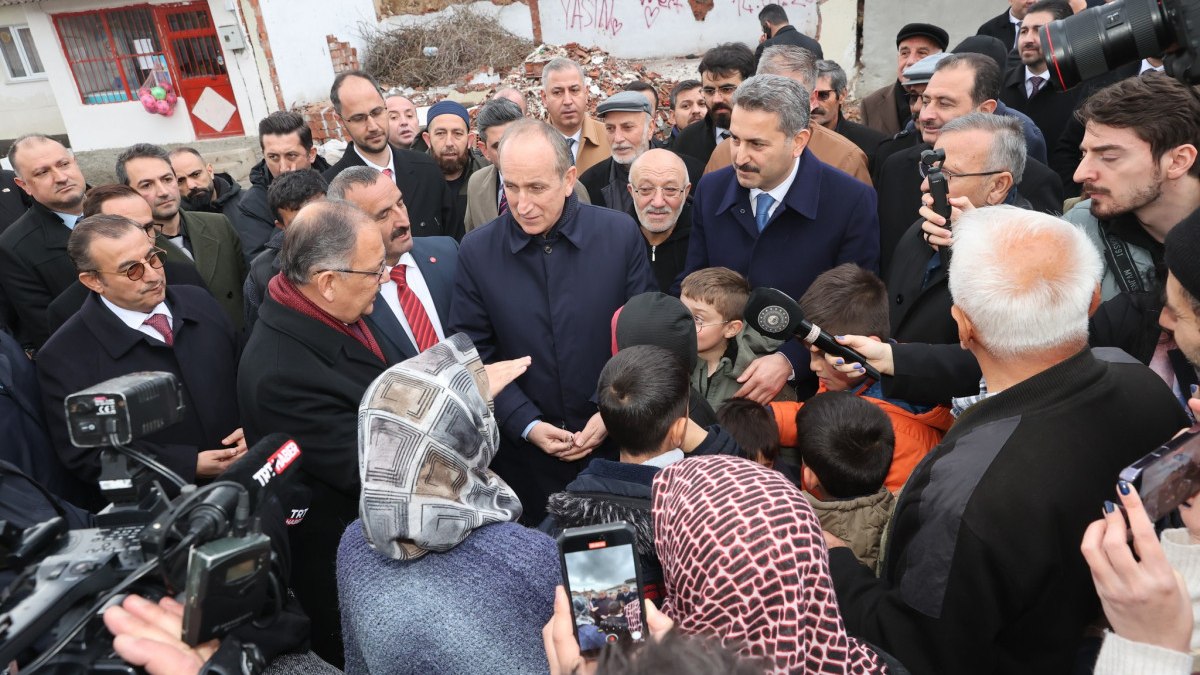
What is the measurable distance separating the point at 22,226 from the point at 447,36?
38.5 ft

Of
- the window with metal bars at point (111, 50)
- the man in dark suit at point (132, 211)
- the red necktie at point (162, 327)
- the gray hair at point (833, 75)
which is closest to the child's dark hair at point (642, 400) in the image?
the red necktie at point (162, 327)

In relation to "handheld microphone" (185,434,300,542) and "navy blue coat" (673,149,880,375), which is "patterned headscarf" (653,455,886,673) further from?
"navy blue coat" (673,149,880,375)

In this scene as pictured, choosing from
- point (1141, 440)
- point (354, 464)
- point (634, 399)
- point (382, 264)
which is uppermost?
point (382, 264)

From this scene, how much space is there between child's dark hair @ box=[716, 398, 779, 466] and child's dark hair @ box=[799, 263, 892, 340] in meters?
0.40

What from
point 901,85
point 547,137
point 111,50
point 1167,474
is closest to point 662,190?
point 547,137

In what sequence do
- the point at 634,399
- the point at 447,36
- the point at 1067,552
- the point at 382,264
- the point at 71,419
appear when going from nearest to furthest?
the point at 71,419, the point at 1067,552, the point at 634,399, the point at 382,264, the point at 447,36

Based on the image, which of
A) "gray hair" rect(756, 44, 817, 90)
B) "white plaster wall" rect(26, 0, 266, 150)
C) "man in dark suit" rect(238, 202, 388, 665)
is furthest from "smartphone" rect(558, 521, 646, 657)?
"white plaster wall" rect(26, 0, 266, 150)

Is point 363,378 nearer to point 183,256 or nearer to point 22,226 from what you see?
point 183,256

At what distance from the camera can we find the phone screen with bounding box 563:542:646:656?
1.35 metres

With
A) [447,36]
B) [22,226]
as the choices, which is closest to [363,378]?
[22,226]

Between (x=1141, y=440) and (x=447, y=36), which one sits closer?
(x=1141, y=440)

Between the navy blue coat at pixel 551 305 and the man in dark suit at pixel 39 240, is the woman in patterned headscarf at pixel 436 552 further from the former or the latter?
the man in dark suit at pixel 39 240

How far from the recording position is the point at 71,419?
1.49 meters

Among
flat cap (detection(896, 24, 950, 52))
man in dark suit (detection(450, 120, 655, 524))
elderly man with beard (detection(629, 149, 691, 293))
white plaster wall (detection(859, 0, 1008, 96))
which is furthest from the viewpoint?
white plaster wall (detection(859, 0, 1008, 96))
